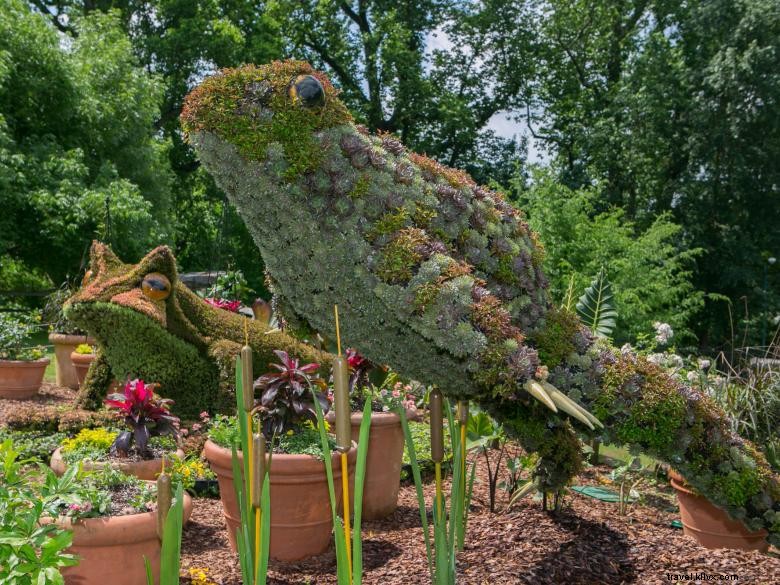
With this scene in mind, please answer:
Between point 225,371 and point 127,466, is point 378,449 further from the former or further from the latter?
point 225,371

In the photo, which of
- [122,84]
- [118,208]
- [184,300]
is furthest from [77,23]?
[184,300]

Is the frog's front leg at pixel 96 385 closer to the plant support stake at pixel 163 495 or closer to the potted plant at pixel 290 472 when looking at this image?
the potted plant at pixel 290 472

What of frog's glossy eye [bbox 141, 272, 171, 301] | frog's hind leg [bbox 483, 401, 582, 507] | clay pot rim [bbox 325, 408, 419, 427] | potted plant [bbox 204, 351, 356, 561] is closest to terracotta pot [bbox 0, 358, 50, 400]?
frog's glossy eye [bbox 141, 272, 171, 301]

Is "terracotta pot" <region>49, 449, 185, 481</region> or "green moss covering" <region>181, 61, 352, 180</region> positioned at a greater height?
"green moss covering" <region>181, 61, 352, 180</region>

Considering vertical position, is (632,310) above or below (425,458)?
above

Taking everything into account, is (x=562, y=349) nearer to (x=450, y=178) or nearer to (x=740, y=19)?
(x=450, y=178)

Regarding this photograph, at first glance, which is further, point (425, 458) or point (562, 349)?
point (425, 458)

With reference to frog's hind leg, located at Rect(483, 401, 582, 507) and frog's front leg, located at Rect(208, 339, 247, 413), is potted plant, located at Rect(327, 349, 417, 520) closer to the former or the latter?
frog's hind leg, located at Rect(483, 401, 582, 507)

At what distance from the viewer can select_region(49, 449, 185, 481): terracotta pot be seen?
11.7 feet

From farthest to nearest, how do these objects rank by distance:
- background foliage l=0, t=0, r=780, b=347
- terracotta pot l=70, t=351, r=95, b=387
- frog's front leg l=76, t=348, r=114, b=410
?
background foliage l=0, t=0, r=780, b=347 → terracotta pot l=70, t=351, r=95, b=387 → frog's front leg l=76, t=348, r=114, b=410

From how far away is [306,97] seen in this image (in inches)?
99.9

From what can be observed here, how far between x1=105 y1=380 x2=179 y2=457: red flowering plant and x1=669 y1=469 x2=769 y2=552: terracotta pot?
3.05 meters

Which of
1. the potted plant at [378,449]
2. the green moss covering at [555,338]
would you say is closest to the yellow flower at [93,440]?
the potted plant at [378,449]

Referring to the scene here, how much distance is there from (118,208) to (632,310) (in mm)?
9417
